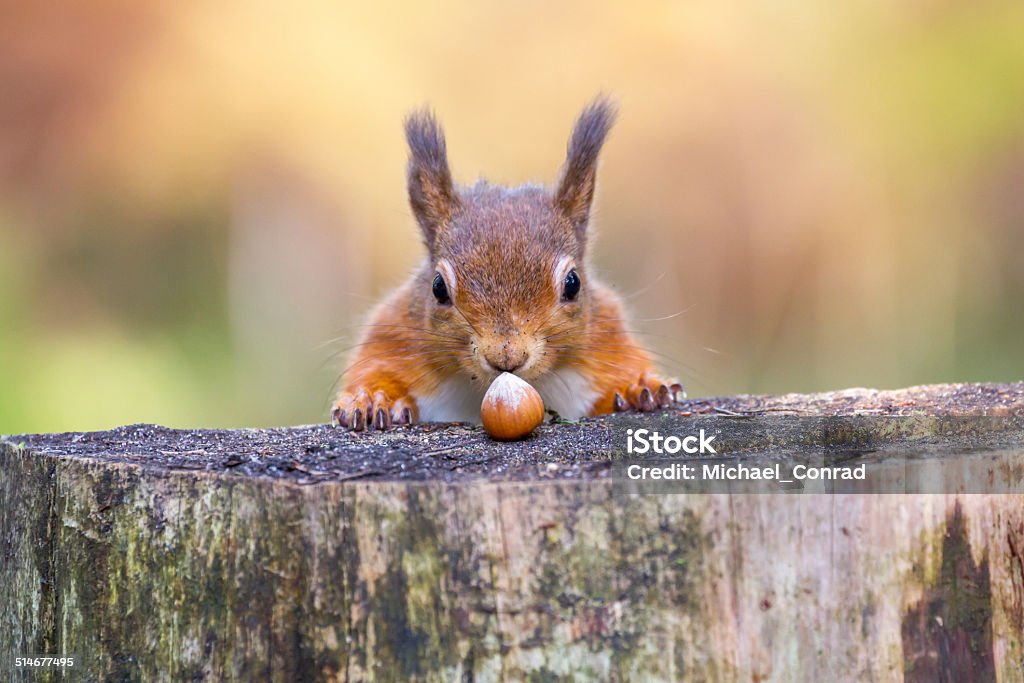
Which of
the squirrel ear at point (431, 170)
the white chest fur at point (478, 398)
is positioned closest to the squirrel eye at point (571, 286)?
the white chest fur at point (478, 398)

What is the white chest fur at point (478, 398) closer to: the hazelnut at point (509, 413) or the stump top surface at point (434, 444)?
the stump top surface at point (434, 444)

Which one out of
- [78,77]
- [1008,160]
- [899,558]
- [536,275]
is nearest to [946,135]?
[1008,160]

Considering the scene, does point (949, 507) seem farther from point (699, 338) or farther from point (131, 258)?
point (131, 258)

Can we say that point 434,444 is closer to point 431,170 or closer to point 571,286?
point 571,286

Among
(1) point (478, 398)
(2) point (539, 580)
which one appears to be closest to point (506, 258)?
(1) point (478, 398)

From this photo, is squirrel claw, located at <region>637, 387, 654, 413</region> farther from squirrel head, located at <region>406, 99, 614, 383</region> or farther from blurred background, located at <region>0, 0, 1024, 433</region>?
blurred background, located at <region>0, 0, 1024, 433</region>
